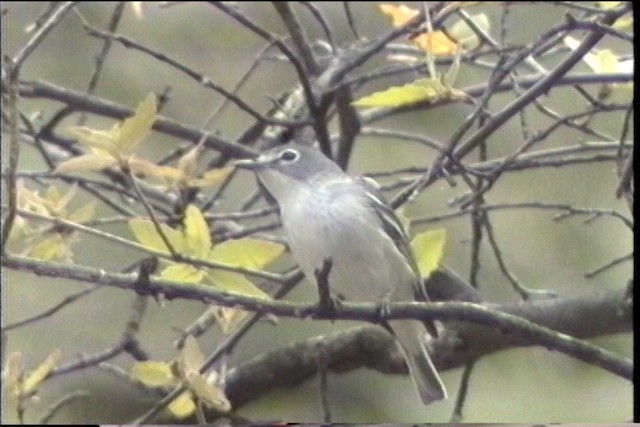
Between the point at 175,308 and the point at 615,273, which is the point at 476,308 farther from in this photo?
the point at 175,308

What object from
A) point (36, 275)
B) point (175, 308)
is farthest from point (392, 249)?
point (36, 275)

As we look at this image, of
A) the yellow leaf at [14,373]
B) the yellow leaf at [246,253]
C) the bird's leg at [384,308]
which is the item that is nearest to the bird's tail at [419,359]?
the bird's leg at [384,308]

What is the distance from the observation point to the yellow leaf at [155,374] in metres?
0.84

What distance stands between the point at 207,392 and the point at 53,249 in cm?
17

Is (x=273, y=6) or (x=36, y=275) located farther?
(x=273, y=6)

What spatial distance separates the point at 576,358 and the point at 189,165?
0.36 meters

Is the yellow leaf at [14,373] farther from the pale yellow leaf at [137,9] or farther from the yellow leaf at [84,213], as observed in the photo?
the pale yellow leaf at [137,9]

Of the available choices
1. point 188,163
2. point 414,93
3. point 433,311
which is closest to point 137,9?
point 188,163

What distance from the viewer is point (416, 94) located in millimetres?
834

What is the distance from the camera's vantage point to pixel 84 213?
87cm

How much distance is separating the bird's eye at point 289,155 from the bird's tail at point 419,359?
0.52 feet

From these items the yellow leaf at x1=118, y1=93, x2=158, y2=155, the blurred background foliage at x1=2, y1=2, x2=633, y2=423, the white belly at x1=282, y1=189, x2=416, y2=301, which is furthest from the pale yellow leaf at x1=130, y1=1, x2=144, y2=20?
the white belly at x1=282, y1=189, x2=416, y2=301

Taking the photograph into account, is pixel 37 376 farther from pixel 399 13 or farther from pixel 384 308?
pixel 399 13

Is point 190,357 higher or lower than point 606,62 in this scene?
lower
